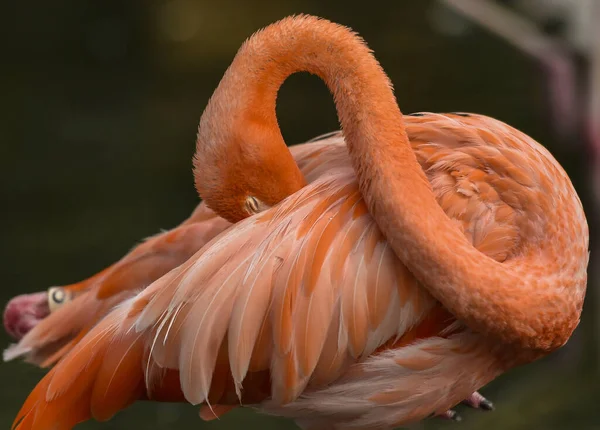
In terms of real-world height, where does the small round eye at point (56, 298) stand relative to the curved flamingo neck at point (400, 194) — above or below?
below

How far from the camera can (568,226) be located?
217 cm

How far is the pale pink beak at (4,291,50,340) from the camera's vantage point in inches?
110

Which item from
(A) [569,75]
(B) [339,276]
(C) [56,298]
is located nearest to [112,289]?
(C) [56,298]

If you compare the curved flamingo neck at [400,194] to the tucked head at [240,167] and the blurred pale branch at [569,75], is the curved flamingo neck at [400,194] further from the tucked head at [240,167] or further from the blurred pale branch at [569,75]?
the blurred pale branch at [569,75]

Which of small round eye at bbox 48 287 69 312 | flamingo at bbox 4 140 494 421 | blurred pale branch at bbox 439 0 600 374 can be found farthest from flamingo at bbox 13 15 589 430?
blurred pale branch at bbox 439 0 600 374

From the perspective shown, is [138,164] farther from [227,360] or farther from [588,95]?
[227,360]

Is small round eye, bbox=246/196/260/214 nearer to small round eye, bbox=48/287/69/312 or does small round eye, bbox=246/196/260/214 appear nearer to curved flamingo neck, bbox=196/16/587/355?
curved flamingo neck, bbox=196/16/587/355

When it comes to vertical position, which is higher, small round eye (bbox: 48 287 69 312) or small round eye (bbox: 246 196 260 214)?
small round eye (bbox: 246 196 260 214)

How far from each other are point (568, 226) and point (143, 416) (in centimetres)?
208

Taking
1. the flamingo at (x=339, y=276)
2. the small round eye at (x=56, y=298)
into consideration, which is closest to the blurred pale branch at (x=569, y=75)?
the flamingo at (x=339, y=276)

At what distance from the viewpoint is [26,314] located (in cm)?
280

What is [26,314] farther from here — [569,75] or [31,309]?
[569,75]

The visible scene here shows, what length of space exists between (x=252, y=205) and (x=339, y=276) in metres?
0.28

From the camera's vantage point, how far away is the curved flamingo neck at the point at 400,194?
2010 mm
